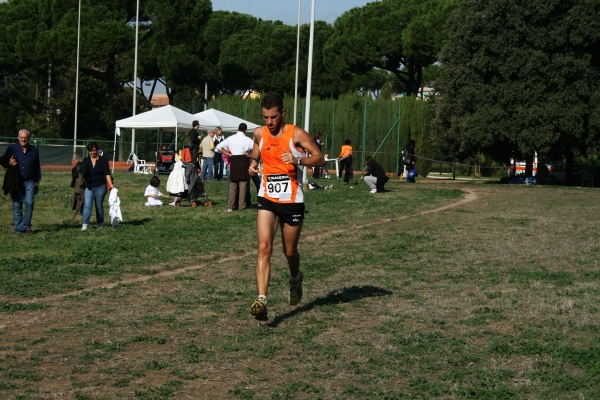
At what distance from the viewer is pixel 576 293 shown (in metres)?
9.20

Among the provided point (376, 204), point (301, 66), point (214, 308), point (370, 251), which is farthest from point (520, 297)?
point (301, 66)

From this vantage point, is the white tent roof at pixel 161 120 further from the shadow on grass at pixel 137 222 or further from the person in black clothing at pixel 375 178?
the shadow on grass at pixel 137 222

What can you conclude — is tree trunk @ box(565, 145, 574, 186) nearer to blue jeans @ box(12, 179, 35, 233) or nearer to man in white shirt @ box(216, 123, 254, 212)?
A: man in white shirt @ box(216, 123, 254, 212)

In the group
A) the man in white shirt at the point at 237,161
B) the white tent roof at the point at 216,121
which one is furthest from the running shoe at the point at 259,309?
the white tent roof at the point at 216,121

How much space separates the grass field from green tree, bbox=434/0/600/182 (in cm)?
1623

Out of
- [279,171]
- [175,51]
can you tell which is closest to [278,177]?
[279,171]

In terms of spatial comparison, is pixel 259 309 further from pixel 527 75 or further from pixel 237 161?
pixel 527 75

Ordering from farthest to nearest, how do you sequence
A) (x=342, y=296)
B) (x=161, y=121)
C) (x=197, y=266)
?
1. (x=161, y=121)
2. (x=197, y=266)
3. (x=342, y=296)

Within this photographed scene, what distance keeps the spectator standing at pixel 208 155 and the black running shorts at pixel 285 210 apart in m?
19.8

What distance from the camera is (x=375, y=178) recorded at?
83.1ft

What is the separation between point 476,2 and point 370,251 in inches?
925

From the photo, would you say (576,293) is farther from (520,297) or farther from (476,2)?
(476,2)

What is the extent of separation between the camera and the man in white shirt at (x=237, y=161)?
18.5m

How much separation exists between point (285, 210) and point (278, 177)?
307 millimetres
